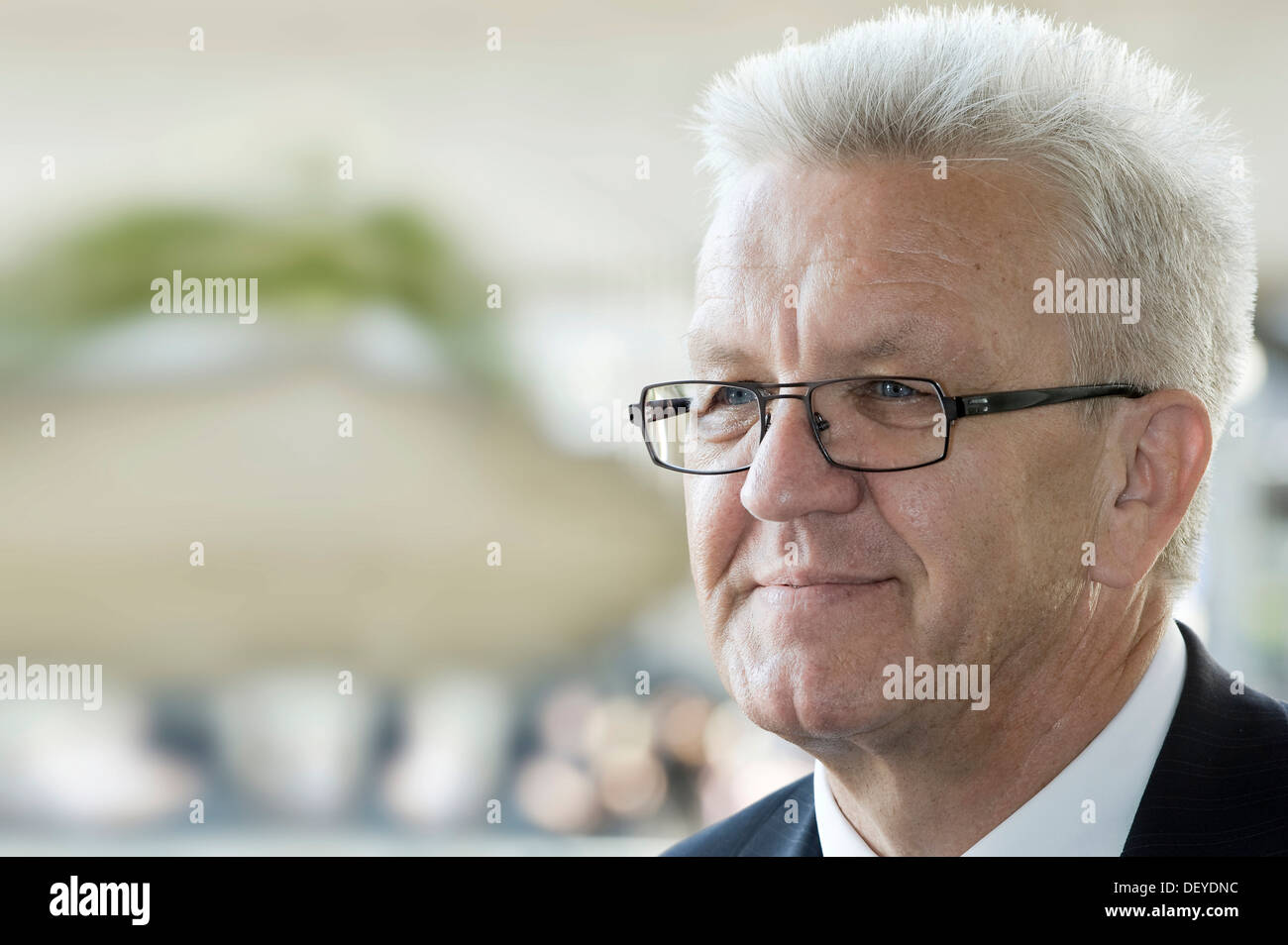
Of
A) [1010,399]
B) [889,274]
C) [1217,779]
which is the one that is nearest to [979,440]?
[1010,399]

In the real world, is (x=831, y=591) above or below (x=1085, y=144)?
below

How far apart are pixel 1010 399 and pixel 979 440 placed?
0.05m

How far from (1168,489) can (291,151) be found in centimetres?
244

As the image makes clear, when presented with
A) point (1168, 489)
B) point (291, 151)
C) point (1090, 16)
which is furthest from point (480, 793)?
point (1090, 16)

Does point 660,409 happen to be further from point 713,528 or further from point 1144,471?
point 1144,471

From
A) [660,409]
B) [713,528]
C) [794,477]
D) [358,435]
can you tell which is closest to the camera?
[794,477]

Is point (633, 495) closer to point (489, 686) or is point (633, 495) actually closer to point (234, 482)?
point (489, 686)

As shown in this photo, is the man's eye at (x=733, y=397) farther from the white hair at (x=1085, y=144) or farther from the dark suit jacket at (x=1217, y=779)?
the dark suit jacket at (x=1217, y=779)

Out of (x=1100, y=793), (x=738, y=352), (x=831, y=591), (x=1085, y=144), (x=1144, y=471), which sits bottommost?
(x=1100, y=793)

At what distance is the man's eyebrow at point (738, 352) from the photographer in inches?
42.1

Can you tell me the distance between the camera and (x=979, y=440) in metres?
1.06

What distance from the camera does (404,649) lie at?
276 centimetres

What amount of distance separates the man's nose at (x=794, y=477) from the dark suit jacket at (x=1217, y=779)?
409 millimetres

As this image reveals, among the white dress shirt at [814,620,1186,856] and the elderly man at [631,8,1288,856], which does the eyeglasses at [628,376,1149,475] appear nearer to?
the elderly man at [631,8,1288,856]
